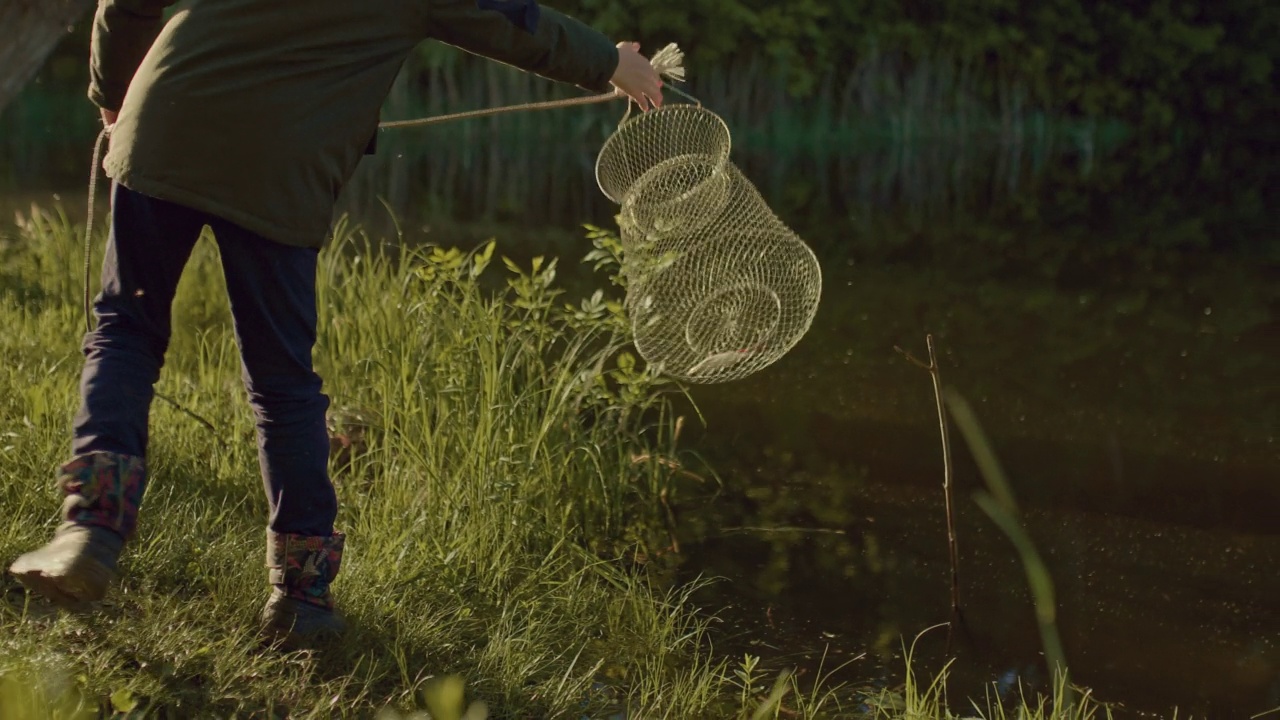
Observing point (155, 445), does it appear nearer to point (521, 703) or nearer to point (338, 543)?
point (338, 543)

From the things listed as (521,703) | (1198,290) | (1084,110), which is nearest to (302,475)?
(521,703)

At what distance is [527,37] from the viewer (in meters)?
2.75

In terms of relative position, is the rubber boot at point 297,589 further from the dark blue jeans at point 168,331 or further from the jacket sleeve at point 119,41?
the jacket sleeve at point 119,41

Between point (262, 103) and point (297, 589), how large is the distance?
2.67ft

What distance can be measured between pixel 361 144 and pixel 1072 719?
1694 millimetres

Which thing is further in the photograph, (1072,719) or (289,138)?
(1072,719)

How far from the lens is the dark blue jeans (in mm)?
2596

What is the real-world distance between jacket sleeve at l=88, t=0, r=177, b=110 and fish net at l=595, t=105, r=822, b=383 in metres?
1.16

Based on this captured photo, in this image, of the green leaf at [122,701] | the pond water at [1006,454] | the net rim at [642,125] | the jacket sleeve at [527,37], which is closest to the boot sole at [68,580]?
the green leaf at [122,701]

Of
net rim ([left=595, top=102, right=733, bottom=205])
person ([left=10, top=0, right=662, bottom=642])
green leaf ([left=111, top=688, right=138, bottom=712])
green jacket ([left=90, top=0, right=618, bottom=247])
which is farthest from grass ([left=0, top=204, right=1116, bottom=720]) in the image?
green jacket ([left=90, top=0, right=618, bottom=247])

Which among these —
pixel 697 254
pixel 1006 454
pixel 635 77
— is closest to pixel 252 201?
pixel 635 77

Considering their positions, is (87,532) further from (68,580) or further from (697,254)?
(697,254)

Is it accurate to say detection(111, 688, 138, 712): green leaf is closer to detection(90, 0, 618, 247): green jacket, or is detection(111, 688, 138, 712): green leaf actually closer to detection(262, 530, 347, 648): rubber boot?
detection(262, 530, 347, 648): rubber boot

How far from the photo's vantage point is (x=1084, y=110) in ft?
76.1
